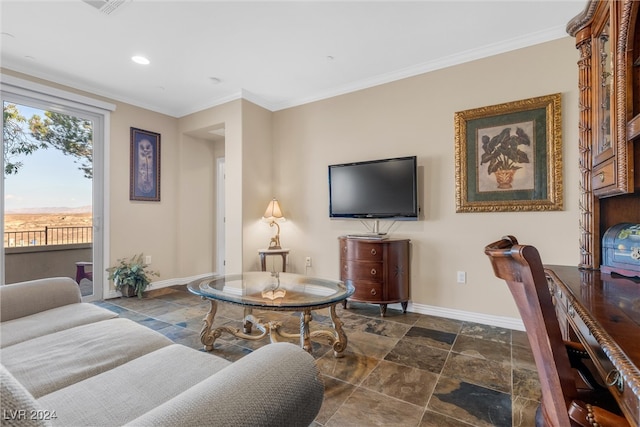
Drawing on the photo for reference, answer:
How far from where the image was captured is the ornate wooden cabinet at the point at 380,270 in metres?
2.96

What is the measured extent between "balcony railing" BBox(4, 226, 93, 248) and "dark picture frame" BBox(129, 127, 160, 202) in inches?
27.2

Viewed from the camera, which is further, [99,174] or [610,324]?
[99,174]

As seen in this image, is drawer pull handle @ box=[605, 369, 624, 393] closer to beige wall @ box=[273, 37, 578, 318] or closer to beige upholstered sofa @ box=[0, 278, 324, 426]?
beige upholstered sofa @ box=[0, 278, 324, 426]

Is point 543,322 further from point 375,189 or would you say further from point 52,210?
point 52,210

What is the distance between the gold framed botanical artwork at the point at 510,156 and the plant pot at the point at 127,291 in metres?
4.03

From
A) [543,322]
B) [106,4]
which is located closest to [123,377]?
[543,322]

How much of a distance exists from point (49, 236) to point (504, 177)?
16.1 feet

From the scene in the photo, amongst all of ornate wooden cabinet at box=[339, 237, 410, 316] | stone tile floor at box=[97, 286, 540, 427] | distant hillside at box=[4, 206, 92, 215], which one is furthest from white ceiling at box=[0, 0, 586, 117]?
stone tile floor at box=[97, 286, 540, 427]

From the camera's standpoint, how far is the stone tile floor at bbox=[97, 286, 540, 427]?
1523mm

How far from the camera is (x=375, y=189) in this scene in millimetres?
3234

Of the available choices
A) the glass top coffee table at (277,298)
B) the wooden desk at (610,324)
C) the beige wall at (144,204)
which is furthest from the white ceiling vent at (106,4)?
the wooden desk at (610,324)

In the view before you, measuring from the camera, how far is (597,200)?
1.62 meters

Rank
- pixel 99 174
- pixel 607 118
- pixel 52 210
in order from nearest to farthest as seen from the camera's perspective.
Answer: pixel 607 118 → pixel 52 210 → pixel 99 174

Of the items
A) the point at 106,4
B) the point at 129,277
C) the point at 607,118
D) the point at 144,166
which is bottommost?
the point at 129,277
